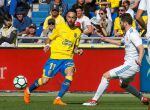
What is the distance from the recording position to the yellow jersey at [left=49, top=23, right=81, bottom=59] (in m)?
14.8

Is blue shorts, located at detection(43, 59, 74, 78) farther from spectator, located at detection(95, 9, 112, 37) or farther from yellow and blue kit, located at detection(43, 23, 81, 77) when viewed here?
spectator, located at detection(95, 9, 112, 37)

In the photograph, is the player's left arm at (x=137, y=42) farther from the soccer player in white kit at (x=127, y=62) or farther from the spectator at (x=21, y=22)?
the spectator at (x=21, y=22)

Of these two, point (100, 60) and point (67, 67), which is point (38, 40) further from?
point (67, 67)

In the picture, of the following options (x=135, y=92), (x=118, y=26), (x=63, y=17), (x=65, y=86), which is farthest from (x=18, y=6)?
(x=135, y=92)

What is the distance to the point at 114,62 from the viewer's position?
19000 millimetres

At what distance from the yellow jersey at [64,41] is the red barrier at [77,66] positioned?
4.12 m

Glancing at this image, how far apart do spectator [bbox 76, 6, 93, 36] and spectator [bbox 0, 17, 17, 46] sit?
2.30 m

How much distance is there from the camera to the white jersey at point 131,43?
13898 millimetres

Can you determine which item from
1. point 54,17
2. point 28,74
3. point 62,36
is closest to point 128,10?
point 54,17

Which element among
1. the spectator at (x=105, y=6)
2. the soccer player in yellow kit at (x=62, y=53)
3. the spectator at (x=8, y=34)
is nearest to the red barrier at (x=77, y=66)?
the spectator at (x=8, y=34)

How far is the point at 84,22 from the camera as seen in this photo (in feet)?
68.1

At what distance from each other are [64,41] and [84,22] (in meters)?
5.94

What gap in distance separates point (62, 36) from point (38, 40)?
14.6ft

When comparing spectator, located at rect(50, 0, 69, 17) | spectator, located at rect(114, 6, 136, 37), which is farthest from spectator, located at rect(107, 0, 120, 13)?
spectator, located at rect(50, 0, 69, 17)
